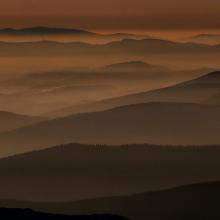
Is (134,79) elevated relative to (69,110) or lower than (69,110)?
elevated

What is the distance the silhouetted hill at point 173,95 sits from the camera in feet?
4.74

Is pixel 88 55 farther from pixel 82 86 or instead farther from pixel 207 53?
pixel 207 53

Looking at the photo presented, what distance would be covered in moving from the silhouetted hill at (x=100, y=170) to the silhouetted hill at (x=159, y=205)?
20 millimetres

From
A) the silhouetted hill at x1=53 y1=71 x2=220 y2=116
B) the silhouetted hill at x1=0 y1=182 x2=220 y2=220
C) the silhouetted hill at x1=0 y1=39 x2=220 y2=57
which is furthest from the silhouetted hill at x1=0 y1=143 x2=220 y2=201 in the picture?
the silhouetted hill at x1=0 y1=39 x2=220 y2=57

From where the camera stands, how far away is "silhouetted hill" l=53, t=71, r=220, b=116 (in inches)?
56.9

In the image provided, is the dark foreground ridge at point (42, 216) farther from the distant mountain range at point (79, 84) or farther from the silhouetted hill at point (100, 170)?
the distant mountain range at point (79, 84)

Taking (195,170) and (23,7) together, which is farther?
(23,7)

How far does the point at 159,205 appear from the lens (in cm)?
123

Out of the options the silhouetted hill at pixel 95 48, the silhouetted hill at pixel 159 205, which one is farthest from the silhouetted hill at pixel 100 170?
the silhouetted hill at pixel 95 48

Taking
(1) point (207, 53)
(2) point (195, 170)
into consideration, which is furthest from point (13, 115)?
(1) point (207, 53)

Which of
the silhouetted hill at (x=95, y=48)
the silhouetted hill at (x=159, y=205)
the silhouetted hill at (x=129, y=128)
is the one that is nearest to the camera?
the silhouetted hill at (x=159, y=205)

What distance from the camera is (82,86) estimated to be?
151cm

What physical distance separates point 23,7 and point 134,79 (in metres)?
0.42

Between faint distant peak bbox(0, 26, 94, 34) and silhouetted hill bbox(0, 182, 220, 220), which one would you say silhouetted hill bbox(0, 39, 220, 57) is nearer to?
faint distant peak bbox(0, 26, 94, 34)
